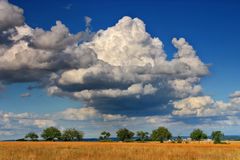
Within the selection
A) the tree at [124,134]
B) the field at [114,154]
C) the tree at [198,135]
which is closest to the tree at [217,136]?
the tree at [198,135]

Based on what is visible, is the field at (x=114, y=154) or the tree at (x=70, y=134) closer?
the field at (x=114, y=154)

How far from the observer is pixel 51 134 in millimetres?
177125

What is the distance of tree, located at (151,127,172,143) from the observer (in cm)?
17138

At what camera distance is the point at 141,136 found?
582 feet

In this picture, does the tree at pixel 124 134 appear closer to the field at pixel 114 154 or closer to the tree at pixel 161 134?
the tree at pixel 161 134

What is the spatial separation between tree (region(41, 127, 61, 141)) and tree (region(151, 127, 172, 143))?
43.4 metres

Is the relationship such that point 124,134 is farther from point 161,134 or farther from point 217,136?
point 217,136

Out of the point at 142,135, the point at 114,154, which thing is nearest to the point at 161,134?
the point at 142,135

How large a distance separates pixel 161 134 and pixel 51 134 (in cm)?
4977

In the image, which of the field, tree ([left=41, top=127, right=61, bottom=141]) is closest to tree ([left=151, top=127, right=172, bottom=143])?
tree ([left=41, top=127, right=61, bottom=141])

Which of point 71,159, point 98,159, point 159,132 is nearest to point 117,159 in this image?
point 98,159

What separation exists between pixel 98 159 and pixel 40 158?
4811 mm

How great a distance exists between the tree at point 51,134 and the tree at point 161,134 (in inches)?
1710

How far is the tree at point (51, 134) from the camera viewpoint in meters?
178
